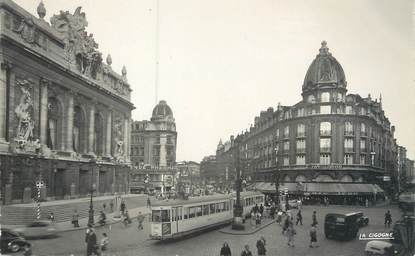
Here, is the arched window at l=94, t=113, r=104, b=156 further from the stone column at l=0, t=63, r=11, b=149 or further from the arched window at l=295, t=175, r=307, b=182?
the arched window at l=295, t=175, r=307, b=182

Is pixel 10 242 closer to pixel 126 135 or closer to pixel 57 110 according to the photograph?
pixel 57 110

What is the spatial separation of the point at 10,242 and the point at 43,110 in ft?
66.4

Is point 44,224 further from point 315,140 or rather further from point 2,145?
point 315,140

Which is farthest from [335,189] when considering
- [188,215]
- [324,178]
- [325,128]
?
[188,215]

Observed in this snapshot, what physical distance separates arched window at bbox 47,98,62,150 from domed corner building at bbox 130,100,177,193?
45.3m

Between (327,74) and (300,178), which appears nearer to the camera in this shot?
(327,74)

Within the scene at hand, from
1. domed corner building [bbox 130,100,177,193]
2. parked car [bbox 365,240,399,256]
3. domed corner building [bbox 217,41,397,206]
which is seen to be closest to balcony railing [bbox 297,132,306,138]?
domed corner building [bbox 217,41,397,206]

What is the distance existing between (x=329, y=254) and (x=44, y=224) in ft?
50.8

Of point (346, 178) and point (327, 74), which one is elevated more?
point (327, 74)

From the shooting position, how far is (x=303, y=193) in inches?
2141

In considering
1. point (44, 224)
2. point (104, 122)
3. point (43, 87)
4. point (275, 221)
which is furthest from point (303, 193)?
point (44, 224)

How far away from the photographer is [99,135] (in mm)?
50000

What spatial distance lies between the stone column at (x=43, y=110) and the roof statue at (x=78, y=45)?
210 inches

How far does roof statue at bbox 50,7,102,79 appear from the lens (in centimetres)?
3825
